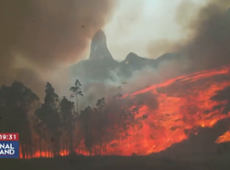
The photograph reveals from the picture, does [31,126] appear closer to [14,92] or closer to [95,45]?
[14,92]

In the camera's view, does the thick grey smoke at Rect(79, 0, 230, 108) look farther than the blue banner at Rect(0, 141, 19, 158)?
No

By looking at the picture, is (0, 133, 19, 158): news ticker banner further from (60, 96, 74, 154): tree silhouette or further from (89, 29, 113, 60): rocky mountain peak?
(89, 29, 113, 60): rocky mountain peak

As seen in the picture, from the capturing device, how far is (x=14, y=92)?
6.14 ft

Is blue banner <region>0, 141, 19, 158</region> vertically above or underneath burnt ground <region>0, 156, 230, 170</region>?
above

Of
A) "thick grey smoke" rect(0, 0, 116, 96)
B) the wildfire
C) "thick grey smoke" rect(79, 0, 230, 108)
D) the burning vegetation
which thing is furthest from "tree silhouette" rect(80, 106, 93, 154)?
"thick grey smoke" rect(79, 0, 230, 108)

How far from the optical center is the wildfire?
5.76 feet

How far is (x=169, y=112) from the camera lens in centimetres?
178

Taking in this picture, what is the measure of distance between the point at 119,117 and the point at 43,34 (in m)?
0.86

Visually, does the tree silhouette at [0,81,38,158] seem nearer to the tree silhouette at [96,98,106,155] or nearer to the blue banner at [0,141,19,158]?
the blue banner at [0,141,19,158]

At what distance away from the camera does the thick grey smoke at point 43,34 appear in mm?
1819

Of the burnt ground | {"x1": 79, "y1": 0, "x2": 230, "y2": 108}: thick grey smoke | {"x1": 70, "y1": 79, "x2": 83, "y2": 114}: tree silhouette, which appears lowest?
the burnt ground

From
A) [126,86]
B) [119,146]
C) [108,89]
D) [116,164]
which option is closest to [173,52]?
[126,86]

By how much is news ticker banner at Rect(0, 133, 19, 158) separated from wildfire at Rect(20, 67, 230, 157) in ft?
2.19

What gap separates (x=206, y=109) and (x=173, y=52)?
0.48m
